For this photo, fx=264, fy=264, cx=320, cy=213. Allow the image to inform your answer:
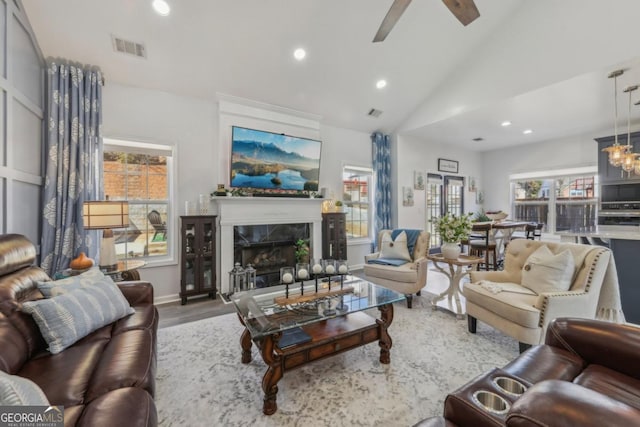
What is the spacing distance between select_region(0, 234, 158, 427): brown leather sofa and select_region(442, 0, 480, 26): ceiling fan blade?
3.20 metres

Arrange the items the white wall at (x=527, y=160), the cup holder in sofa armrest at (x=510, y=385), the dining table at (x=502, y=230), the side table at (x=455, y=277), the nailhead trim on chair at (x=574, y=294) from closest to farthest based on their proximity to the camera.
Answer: the cup holder in sofa armrest at (x=510, y=385)
the nailhead trim on chair at (x=574, y=294)
the side table at (x=455, y=277)
the dining table at (x=502, y=230)
the white wall at (x=527, y=160)

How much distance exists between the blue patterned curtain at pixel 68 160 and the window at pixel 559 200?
27.2 ft

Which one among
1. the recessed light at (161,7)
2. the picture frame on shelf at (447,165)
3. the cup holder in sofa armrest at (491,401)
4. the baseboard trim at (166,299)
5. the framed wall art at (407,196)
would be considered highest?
the recessed light at (161,7)

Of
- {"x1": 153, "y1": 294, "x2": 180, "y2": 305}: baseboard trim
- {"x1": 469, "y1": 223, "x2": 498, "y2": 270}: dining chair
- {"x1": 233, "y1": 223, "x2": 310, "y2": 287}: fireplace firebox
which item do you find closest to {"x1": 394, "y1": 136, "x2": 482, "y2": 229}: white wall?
{"x1": 469, "y1": 223, "x2": 498, "y2": 270}: dining chair

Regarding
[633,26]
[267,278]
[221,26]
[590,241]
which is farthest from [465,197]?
[221,26]

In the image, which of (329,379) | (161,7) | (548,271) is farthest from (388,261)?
(161,7)

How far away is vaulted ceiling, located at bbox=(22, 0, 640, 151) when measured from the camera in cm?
279

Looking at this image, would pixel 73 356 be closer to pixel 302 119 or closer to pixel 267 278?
pixel 267 278

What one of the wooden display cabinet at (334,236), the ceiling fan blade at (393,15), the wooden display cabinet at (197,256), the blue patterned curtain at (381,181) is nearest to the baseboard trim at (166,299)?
the wooden display cabinet at (197,256)

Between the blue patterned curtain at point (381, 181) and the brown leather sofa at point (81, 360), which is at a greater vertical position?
the blue patterned curtain at point (381, 181)

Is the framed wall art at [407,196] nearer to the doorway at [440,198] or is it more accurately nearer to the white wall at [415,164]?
the white wall at [415,164]

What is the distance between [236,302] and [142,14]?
2.99 metres

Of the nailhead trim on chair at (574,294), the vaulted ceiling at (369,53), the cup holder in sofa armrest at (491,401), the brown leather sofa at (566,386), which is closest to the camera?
the brown leather sofa at (566,386)

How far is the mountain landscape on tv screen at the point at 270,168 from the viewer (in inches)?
151
